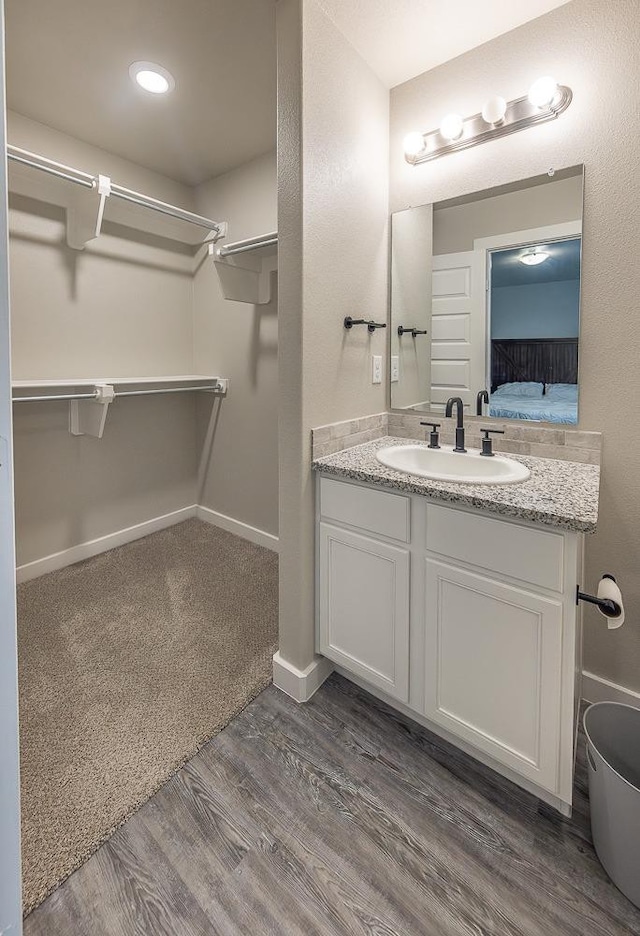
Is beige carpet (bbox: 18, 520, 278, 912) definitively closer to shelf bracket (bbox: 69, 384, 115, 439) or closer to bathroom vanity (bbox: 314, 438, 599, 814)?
bathroom vanity (bbox: 314, 438, 599, 814)

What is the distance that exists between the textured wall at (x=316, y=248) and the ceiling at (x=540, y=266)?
1.65 ft

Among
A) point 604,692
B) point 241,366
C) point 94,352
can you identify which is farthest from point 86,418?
point 604,692

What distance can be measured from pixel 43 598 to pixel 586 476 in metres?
2.65

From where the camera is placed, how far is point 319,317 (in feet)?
5.49

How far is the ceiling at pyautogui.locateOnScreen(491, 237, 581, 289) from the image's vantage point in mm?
1623

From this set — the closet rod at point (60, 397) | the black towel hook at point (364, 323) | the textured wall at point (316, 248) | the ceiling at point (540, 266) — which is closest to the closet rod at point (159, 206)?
the closet rod at point (60, 397)

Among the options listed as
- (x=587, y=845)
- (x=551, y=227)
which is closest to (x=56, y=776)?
(x=587, y=845)

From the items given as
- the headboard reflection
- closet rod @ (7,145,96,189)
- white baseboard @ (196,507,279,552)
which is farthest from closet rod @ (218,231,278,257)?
white baseboard @ (196,507,279,552)

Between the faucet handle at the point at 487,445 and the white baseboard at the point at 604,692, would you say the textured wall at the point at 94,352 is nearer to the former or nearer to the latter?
the faucet handle at the point at 487,445

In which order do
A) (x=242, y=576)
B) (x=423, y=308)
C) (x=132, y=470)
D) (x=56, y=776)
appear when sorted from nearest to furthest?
(x=56, y=776) < (x=423, y=308) < (x=242, y=576) < (x=132, y=470)

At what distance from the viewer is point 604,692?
1.71m

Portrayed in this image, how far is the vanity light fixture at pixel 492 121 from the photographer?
1568 millimetres

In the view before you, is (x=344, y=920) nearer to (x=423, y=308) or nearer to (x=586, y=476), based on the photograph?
(x=586, y=476)

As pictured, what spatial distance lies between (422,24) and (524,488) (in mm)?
1676
